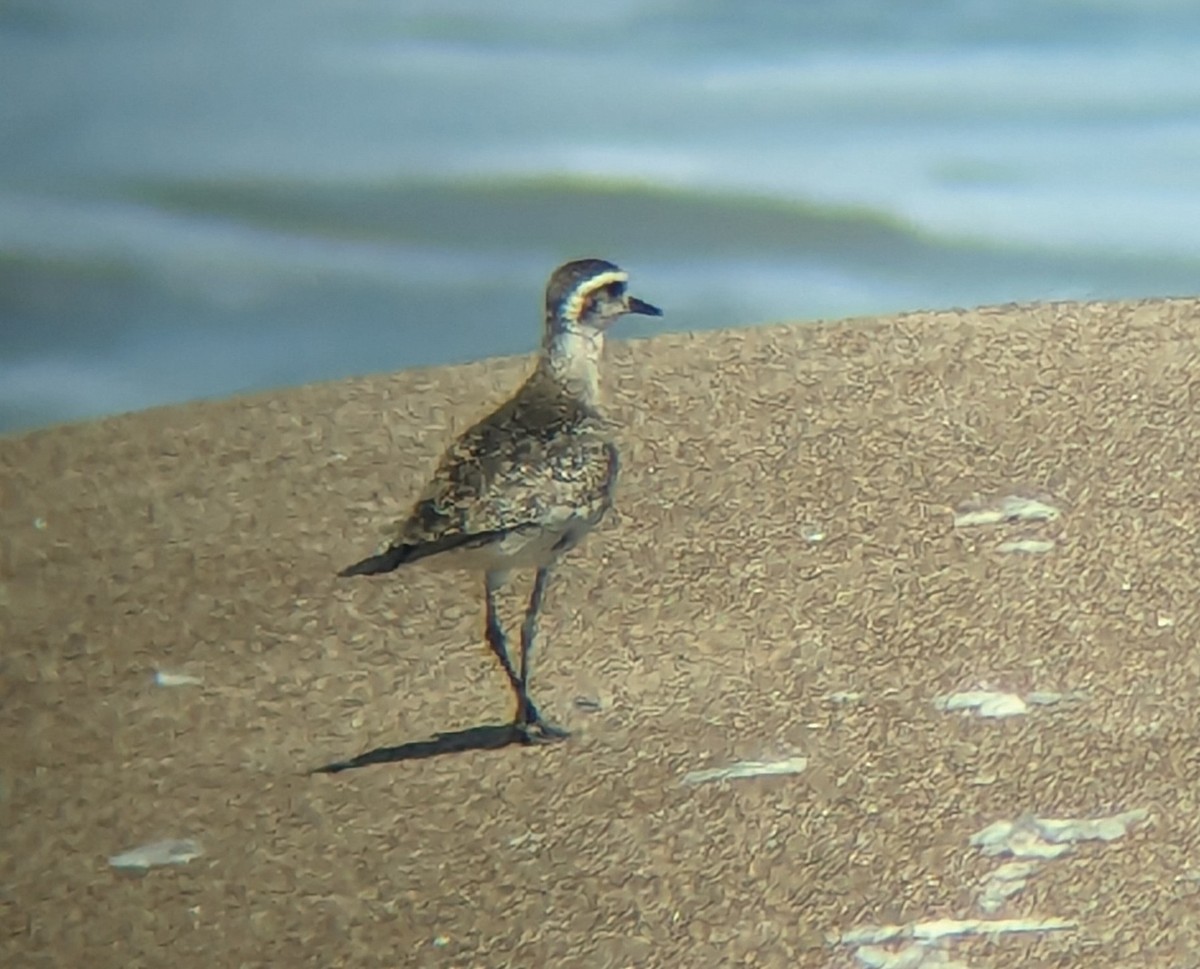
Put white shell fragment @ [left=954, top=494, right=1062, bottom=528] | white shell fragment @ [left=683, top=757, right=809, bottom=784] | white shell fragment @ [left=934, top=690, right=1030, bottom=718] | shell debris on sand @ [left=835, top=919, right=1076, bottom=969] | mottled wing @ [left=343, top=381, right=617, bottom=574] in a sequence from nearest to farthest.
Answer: shell debris on sand @ [left=835, top=919, right=1076, bottom=969] → mottled wing @ [left=343, top=381, right=617, bottom=574] → white shell fragment @ [left=683, top=757, right=809, bottom=784] → white shell fragment @ [left=934, top=690, right=1030, bottom=718] → white shell fragment @ [left=954, top=494, right=1062, bottom=528]

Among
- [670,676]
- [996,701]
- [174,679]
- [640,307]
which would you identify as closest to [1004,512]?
[996,701]

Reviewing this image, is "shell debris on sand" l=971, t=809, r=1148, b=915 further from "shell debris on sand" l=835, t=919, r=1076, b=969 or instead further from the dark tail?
the dark tail

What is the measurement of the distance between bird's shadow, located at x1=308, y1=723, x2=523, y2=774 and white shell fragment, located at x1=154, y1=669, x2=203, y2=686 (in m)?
0.26

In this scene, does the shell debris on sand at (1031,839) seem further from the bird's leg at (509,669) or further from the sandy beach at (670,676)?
the bird's leg at (509,669)

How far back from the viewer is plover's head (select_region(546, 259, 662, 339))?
2293 mm

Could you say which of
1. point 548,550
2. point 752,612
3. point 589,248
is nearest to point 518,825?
point 548,550

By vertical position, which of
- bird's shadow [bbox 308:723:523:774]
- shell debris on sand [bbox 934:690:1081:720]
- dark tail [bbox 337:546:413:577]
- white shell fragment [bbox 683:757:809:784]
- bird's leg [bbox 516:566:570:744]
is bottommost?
white shell fragment [bbox 683:757:809:784]

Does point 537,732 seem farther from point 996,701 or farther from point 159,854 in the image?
point 996,701

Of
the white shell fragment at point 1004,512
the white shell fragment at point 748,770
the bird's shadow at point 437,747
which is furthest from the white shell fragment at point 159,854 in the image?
the white shell fragment at point 1004,512

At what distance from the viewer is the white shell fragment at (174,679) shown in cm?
247

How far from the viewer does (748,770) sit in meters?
2.27

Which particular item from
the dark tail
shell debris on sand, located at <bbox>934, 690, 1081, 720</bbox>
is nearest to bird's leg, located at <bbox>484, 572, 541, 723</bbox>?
the dark tail

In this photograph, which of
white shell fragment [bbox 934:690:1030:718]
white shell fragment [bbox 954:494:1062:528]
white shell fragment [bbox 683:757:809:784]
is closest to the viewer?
white shell fragment [bbox 683:757:809:784]

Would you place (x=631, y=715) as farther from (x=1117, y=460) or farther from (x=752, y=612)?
(x=1117, y=460)
